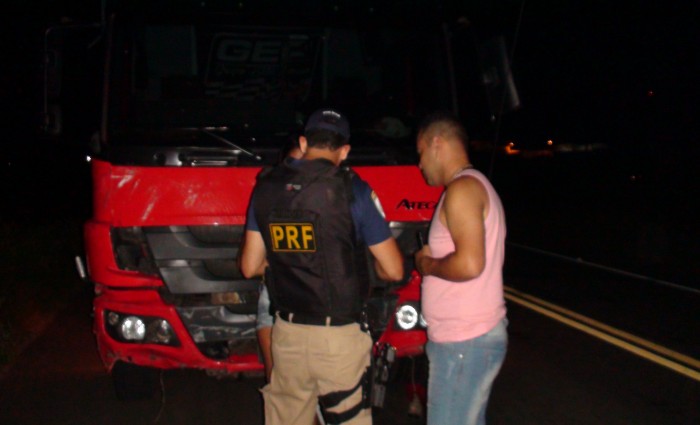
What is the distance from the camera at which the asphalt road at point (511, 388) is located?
5621 millimetres

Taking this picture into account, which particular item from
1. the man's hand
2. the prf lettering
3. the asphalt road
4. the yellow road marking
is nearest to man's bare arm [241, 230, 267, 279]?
the prf lettering

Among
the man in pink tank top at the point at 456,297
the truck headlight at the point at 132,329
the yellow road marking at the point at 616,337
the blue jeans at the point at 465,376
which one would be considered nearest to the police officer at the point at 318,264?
the man in pink tank top at the point at 456,297

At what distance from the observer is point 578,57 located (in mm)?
39688

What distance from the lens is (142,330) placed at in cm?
502

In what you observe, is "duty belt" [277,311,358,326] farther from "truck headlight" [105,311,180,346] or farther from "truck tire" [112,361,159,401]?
"truck tire" [112,361,159,401]

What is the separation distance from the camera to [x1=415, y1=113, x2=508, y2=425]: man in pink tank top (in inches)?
131

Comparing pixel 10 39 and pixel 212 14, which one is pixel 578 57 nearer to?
pixel 10 39

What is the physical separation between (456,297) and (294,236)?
722 millimetres

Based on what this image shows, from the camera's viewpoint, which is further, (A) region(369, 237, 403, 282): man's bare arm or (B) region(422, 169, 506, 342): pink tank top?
Answer: (A) region(369, 237, 403, 282): man's bare arm

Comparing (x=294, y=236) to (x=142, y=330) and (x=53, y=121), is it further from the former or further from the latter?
(x=53, y=121)

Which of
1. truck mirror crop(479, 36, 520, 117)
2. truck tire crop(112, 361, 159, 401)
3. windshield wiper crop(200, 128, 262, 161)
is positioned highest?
truck mirror crop(479, 36, 520, 117)

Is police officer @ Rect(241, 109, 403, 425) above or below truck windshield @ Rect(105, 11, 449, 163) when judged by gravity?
below

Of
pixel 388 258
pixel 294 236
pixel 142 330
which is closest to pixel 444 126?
pixel 388 258

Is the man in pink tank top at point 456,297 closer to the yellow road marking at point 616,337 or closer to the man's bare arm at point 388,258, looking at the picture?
the man's bare arm at point 388,258
